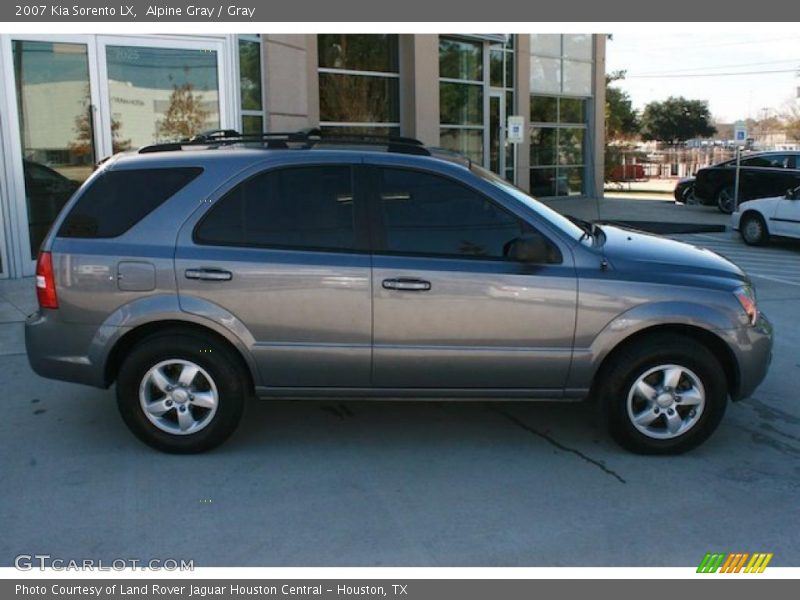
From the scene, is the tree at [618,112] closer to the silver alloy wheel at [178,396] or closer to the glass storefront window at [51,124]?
the glass storefront window at [51,124]

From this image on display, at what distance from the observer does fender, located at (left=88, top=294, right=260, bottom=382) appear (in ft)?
14.9

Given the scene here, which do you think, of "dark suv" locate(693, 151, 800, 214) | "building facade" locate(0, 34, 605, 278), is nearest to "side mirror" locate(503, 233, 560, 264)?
"building facade" locate(0, 34, 605, 278)

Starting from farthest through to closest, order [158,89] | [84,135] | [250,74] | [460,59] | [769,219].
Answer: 1. [460,59]
2. [769,219]
3. [250,74]
4. [158,89]
5. [84,135]

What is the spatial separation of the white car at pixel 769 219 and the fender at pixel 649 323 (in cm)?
985

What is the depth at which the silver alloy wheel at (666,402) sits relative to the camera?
4.68 m

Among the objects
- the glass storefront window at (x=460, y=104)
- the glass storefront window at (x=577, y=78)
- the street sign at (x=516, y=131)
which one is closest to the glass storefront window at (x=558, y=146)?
the glass storefront window at (x=577, y=78)

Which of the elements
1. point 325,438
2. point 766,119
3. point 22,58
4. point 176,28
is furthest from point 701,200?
point 766,119

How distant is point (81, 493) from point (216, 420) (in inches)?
32.7

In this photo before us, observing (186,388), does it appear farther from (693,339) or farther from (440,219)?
(693,339)

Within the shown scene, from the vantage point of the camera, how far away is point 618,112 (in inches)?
1754

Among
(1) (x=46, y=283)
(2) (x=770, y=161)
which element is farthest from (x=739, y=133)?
(1) (x=46, y=283)

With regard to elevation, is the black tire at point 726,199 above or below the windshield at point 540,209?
below

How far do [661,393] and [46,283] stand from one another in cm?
371

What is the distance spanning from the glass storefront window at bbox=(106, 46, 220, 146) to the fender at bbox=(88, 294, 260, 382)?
20.7 feet
